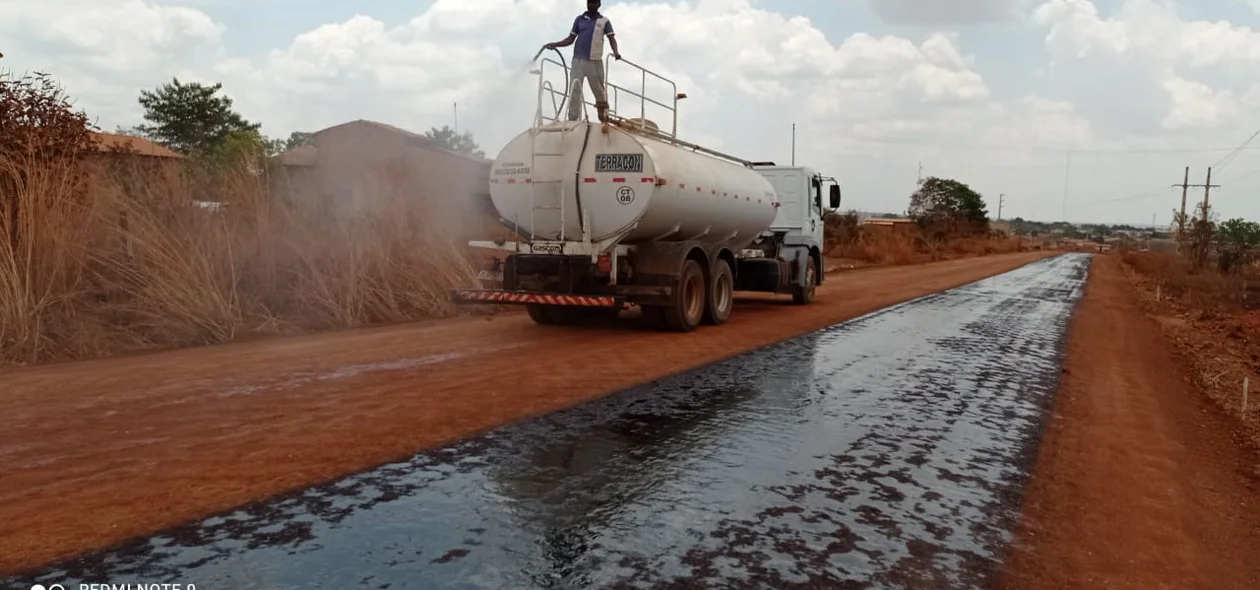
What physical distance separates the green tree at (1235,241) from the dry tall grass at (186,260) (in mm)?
32445

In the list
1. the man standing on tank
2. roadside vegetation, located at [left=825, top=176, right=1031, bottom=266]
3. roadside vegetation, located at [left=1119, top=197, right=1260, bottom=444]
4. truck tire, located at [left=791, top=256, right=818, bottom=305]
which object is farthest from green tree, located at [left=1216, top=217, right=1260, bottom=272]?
the man standing on tank

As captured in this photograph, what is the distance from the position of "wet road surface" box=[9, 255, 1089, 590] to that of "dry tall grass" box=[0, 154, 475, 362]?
572 centimetres

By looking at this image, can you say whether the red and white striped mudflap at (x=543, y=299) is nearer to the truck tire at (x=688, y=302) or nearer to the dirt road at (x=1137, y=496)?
the truck tire at (x=688, y=302)

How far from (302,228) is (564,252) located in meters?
4.49

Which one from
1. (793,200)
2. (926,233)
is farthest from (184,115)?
(926,233)

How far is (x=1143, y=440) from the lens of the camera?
720 cm

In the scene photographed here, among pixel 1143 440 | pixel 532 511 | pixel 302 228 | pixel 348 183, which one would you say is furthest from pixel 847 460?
pixel 348 183

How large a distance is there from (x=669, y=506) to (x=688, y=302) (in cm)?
840

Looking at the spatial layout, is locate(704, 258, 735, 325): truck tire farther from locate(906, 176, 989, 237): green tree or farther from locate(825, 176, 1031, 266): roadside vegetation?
locate(906, 176, 989, 237): green tree

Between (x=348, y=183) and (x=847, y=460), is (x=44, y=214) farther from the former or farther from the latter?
(x=847, y=460)

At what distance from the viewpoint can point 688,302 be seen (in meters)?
13.2

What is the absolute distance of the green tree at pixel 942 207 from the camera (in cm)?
7819

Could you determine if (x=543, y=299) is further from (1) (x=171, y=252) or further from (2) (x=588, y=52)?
(1) (x=171, y=252)

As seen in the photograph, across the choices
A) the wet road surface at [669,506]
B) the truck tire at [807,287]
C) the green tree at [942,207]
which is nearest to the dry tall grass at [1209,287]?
the truck tire at [807,287]
